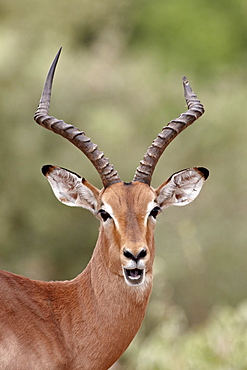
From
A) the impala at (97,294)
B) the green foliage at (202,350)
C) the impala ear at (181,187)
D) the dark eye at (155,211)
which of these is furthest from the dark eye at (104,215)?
the green foliage at (202,350)

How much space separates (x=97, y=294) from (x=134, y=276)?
705 mm

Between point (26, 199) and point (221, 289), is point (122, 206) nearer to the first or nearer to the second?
point (221, 289)

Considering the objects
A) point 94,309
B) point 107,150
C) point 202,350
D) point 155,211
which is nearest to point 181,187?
point 155,211

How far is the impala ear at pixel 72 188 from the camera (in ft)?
30.9

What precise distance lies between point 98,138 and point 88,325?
16987 mm

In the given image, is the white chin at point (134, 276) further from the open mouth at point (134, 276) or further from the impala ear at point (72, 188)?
the impala ear at point (72, 188)

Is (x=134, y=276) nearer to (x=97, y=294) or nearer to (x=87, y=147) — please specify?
(x=97, y=294)

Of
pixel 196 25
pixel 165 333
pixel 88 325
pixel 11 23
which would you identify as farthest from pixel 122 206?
pixel 196 25

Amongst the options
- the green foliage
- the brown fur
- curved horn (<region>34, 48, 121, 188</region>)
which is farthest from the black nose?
the green foliage

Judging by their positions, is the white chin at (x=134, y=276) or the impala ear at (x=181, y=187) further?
the impala ear at (x=181, y=187)

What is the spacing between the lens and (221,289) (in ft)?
72.8

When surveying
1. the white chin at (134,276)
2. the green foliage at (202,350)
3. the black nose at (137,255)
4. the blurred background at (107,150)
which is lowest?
the green foliage at (202,350)

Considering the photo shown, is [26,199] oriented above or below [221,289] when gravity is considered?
above

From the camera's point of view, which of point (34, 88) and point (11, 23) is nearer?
point (34, 88)
